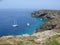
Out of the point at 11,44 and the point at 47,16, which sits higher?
the point at 11,44

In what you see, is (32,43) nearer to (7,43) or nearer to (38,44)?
(38,44)

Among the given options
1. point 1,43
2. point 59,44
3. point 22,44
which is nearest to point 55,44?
point 59,44

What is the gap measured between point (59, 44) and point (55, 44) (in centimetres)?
43

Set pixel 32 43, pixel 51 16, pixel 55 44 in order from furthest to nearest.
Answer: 1. pixel 51 16
2. pixel 32 43
3. pixel 55 44

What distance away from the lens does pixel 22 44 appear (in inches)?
551

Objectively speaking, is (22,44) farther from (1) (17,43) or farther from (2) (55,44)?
(2) (55,44)

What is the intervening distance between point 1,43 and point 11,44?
970 mm

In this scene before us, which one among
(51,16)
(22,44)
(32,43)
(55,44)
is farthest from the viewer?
(51,16)

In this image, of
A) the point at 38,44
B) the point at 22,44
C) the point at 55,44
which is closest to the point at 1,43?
the point at 22,44

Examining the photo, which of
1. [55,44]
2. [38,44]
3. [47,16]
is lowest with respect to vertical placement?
[47,16]

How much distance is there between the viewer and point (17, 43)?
14211 mm

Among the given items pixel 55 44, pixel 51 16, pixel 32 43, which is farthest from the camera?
pixel 51 16

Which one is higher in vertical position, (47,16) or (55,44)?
(55,44)

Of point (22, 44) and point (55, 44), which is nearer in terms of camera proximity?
point (55, 44)
